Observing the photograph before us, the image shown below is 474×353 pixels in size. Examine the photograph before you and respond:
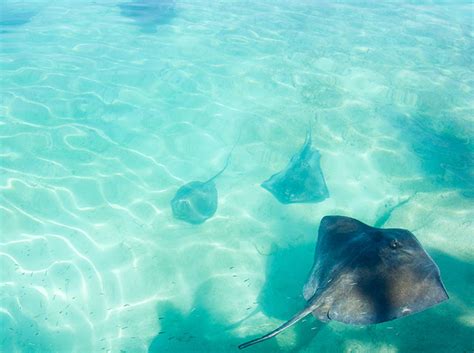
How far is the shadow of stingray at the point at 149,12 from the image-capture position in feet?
55.9

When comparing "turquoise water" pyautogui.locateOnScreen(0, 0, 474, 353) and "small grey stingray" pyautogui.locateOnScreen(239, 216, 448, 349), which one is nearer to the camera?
"small grey stingray" pyautogui.locateOnScreen(239, 216, 448, 349)

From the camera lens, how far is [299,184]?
6.63 metres

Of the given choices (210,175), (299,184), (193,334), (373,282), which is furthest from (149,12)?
(373,282)

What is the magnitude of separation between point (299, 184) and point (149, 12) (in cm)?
1692

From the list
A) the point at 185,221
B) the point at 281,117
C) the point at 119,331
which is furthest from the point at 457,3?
the point at 119,331

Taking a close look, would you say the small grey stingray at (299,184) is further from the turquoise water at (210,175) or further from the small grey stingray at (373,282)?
the small grey stingray at (373,282)

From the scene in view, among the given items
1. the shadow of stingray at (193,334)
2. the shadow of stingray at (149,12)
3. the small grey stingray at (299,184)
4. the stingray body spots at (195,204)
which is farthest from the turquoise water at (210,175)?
the shadow of stingray at (149,12)

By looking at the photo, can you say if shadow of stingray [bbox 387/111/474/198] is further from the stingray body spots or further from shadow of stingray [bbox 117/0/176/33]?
shadow of stingray [bbox 117/0/176/33]

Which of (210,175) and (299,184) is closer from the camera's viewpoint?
(299,184)

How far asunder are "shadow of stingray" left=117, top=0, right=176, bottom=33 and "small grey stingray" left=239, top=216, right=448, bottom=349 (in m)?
16.4

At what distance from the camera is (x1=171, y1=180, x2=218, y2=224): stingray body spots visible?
6.79m

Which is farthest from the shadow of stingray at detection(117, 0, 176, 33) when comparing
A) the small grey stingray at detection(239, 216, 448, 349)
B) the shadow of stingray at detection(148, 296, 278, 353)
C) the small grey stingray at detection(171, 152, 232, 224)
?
the small grey stingray at detection(239, 216, 448, 349)

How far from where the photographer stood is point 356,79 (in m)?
11.4

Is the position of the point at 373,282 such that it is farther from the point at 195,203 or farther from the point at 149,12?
the point at 149,12
